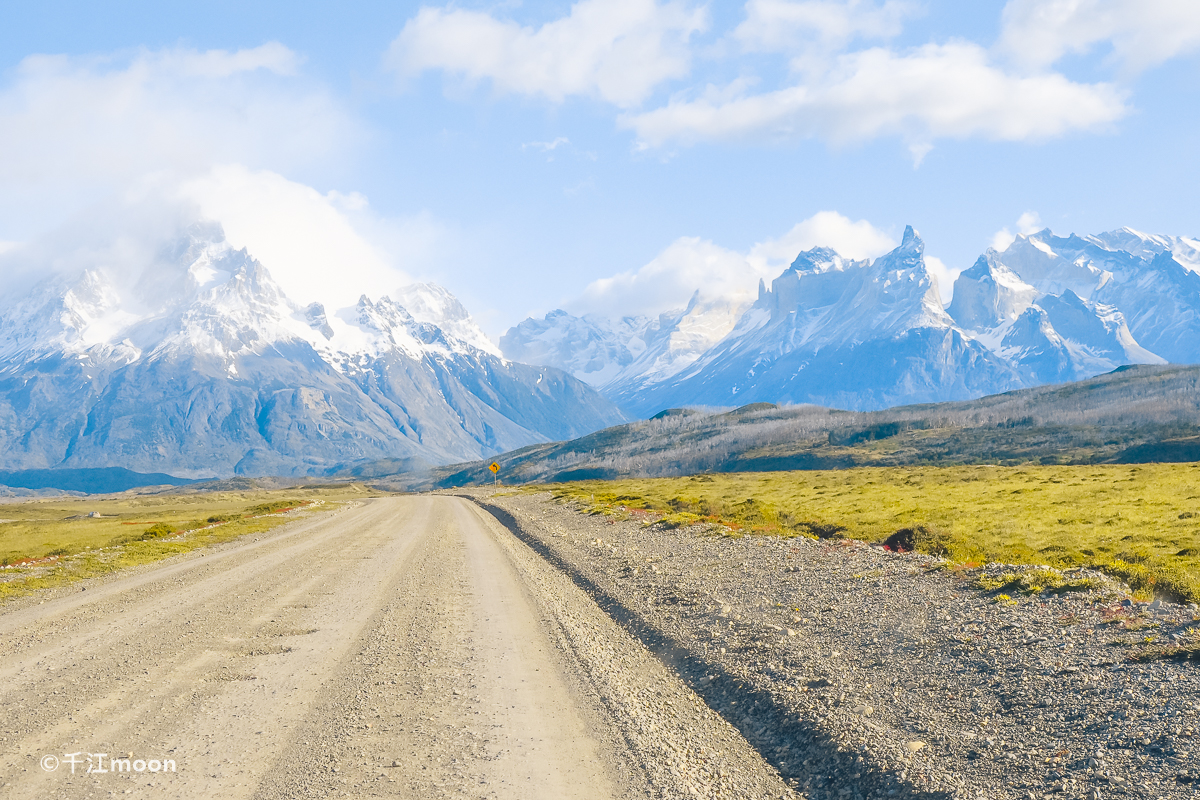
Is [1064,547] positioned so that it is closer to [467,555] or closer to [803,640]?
[803,640]

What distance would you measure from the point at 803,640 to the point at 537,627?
6.72 metres

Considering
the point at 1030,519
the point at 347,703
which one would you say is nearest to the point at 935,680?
the point at 347,703

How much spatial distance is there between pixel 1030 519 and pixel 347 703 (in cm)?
3175

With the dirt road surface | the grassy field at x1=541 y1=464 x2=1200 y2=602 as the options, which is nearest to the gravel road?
the dirt road surface

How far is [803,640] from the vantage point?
16781mm

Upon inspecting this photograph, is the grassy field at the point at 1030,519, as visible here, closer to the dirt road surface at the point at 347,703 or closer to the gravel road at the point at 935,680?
the gravel road at the point at 935,680

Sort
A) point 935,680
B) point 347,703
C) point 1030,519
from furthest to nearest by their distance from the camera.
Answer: point 1030,519, point 935,680, point 347,703

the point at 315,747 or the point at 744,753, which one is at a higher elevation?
the point at 315,747

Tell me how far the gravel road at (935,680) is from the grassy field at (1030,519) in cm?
316

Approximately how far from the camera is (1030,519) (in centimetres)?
3409

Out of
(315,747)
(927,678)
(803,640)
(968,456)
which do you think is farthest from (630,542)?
(968,456)

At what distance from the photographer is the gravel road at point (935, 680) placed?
10.1 metres

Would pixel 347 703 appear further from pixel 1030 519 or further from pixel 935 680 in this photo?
pixel 1030 519

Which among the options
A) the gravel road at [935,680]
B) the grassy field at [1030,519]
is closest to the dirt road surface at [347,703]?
the gravel road at [935,680]
